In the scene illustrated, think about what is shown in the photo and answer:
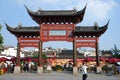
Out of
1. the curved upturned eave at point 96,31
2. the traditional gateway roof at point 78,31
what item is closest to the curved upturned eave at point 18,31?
the traditional gateway roof at point 78,31

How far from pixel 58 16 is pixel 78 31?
3140mm

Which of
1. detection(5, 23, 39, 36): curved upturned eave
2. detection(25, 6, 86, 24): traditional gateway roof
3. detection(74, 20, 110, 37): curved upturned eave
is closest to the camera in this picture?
detection(74, 20, 110, 37): curved upturned eave

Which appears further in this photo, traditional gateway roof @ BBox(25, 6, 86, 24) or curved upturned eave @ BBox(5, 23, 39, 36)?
curved upturned eave @ BBox(5, 23, 39, 36)

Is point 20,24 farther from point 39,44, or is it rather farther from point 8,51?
point 8,51

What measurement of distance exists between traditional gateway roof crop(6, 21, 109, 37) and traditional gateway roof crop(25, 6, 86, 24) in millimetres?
1194

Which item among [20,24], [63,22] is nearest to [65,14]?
[63,22]

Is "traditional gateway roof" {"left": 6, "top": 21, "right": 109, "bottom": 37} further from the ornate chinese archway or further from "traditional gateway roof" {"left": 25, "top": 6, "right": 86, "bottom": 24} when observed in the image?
"traditional gateway roof" {"left": 25, "top": 6, "right": 86, "bottom": 24}

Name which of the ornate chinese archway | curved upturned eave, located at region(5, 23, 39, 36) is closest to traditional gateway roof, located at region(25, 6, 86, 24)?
the ornate chinese archway

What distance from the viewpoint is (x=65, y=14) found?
1259 inches

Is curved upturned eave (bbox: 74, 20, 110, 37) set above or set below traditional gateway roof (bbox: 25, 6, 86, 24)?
below

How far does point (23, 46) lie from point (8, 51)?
92638mm

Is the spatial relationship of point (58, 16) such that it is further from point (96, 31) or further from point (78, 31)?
point (96, 31)

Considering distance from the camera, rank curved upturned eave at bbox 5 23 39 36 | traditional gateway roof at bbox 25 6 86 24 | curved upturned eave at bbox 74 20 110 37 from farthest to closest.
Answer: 1. curved upturned eave at bbox 5 23 39 36
2. traditional gateway roof at bbox 25 6 86 24
3. curved upturned eave at bbox 74 20 110 37

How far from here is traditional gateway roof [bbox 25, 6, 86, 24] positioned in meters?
32.0
